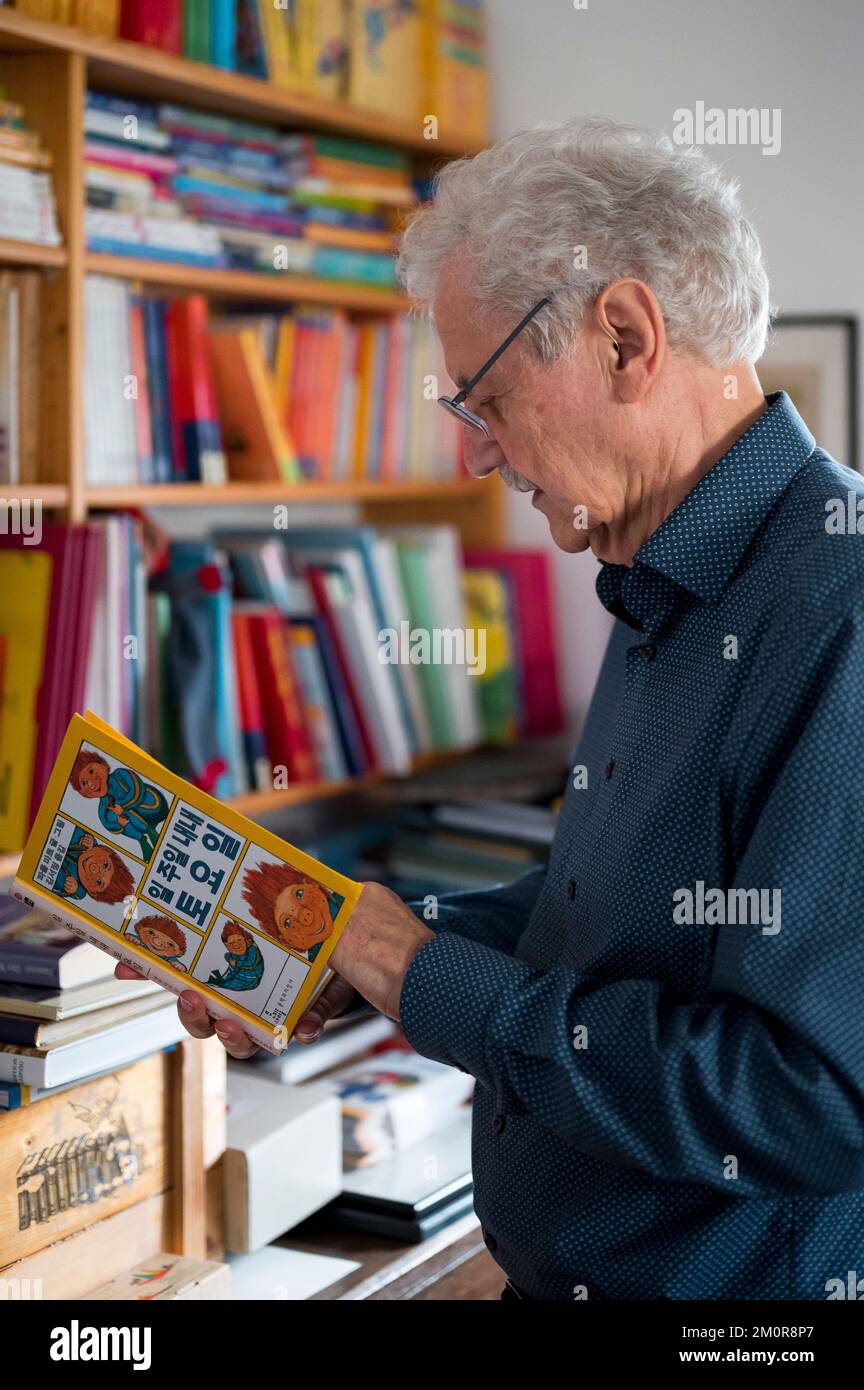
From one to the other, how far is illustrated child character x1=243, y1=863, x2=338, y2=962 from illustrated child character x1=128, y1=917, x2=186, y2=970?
0.08 m

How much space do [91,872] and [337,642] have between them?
1259 millimetres

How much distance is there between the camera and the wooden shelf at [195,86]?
188cm

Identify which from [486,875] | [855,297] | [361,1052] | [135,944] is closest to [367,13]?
[855,297]

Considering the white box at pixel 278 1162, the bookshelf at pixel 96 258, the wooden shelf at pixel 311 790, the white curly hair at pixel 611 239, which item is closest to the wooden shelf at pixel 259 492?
the bookshelf at pixel 96 258

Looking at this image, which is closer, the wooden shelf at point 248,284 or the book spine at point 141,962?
the book spine at point 141,962

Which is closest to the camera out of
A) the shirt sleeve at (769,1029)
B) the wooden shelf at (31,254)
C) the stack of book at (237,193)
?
the shirt sleeve at (769,1029)

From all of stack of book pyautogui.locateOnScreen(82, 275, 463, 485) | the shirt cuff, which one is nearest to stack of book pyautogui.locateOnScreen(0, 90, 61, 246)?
stack of book pyautogui.locateOnScreen(82, 275, 463, 485)

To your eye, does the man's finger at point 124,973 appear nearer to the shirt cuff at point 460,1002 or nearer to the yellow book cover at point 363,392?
the shirt cuff at point 460,1002

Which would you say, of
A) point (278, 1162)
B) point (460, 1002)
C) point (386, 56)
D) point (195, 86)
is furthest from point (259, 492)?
point (460, 1002)

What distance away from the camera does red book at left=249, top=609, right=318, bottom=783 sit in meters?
2.29

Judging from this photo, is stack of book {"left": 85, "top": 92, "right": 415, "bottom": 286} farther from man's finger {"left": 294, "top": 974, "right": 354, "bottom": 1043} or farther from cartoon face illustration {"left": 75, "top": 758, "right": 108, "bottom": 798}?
man's finger {"left": 294, "top": 974, "right": 354, "bottom": 1043}

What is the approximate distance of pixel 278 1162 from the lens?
159 cm

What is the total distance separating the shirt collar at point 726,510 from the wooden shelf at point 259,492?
45.3 inches

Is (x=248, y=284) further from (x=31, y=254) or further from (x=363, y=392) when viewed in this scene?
(x=31, y=254)
